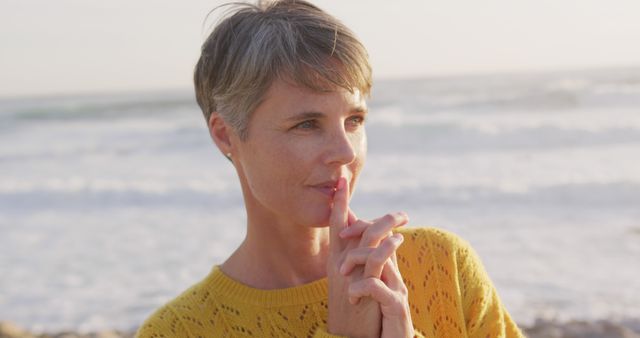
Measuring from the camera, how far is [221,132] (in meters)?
2.54

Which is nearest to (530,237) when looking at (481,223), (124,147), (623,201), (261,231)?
(481,223)

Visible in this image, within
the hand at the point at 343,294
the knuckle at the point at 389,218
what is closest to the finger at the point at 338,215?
the hand at the point at 343,294

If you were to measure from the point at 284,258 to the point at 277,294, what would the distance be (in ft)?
0.44

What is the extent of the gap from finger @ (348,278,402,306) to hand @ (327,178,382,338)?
33mm

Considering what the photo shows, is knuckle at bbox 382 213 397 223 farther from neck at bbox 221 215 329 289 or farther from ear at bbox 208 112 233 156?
ear at bbox 208 112 233 156

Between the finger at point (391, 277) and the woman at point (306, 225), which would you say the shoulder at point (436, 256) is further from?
the finger at point (391, 277)

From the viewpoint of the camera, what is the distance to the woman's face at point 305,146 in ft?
7.29

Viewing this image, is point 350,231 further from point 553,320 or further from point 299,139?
point 553,320

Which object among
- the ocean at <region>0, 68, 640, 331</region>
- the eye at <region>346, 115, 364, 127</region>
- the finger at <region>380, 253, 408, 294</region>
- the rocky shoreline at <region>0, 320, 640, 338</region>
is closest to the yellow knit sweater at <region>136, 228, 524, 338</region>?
the finger at <region>380, 253, 408, 294</region>

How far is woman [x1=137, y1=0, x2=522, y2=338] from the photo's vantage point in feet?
7.07

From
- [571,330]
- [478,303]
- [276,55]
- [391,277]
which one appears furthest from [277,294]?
[571,330]

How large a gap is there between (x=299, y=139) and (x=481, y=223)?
27.2 feet

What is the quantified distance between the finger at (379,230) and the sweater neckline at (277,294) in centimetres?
42

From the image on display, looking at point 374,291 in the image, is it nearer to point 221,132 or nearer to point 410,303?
point 410,303
